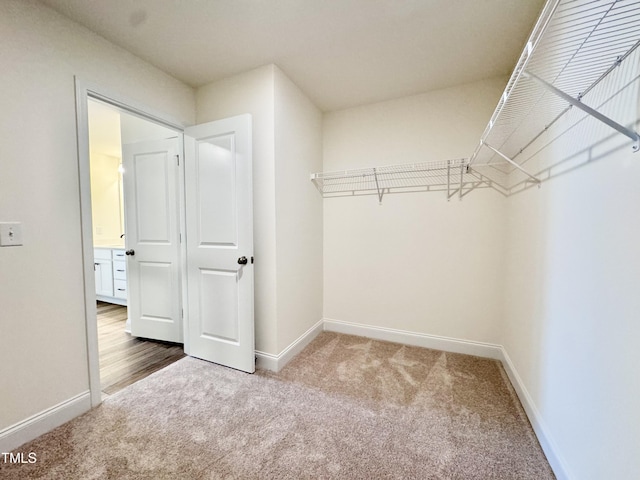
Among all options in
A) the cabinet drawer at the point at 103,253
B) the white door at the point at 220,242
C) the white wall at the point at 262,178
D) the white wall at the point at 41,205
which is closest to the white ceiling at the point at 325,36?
the white wall at the point at 262,178

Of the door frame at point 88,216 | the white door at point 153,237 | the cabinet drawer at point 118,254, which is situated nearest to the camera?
the door frame at point 88,216

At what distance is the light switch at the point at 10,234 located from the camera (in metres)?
1.40

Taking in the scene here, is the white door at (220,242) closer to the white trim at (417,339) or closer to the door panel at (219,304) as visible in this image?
the door panel at (219,304)

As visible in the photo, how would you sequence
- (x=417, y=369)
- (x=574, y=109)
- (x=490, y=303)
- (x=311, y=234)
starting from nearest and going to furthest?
(x=574, y=109) → (x=417, y=369) → (x=490, y=303) → (x=311, y=234)

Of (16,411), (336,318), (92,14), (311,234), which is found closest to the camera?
(16,411)

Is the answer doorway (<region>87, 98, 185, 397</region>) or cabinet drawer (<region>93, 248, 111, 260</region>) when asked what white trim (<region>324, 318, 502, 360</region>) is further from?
cabinet drawer (<region>93, 248, 111, 260</region>)

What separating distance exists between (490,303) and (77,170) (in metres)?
3.30

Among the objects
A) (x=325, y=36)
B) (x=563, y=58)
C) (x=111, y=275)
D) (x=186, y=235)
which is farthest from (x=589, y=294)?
(x=111, y=275)

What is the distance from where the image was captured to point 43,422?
5.05 ft

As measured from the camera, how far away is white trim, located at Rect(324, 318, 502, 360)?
2.41 m

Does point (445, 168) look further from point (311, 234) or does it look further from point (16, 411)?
point (16, 411)

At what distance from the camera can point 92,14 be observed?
1613 mm

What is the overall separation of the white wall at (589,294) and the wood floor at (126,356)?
8.98 ft

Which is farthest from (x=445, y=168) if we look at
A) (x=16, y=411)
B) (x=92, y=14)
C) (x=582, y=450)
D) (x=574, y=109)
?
(x=16, y=411)
